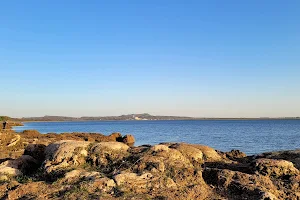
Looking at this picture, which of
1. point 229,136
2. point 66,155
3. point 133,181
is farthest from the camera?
point 229,136

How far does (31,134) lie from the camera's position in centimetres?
4653

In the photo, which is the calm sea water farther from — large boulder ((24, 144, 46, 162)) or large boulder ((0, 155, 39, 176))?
large boulder ((0, 155, 39, 176))

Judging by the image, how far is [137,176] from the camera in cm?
1030

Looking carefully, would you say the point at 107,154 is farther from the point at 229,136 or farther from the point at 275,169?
the point at 229,136

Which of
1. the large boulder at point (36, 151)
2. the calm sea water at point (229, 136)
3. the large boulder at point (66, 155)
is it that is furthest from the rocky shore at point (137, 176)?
the calm sea water at point (229, 136)

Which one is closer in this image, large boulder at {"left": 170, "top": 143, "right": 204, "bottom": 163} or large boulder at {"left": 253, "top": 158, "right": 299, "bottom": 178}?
large boulder at {"left": 253, "top": 158, "right": 299, "bottom": 178}

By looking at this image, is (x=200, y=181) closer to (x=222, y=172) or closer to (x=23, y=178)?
(x=222, y=172)

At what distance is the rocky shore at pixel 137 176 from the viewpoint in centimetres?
954

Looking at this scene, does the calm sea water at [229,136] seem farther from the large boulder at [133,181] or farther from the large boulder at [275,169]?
the large boulder at [133,181]

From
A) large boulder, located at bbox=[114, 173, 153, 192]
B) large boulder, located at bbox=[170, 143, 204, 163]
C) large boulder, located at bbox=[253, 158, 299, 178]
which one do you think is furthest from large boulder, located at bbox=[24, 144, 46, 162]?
large boulder, located at bbox=[253, 158, 299, 178]

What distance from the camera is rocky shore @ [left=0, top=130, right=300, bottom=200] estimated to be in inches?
376

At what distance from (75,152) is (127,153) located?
2066 mm

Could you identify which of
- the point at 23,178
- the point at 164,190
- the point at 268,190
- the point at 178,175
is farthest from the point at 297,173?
the point at 23,178

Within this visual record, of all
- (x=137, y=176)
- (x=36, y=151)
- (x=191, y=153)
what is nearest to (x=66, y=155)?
(x=137, y=176)
